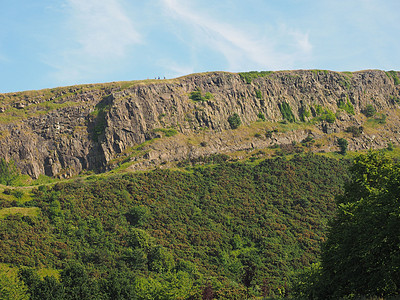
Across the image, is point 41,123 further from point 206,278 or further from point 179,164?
point 206,278

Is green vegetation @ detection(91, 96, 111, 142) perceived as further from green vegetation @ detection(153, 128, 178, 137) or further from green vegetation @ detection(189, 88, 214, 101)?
green vegetation @ detection(189, 88, 214, 101)

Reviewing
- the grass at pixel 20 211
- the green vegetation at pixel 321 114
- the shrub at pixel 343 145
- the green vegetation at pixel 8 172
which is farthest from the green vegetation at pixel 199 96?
the grass at pixel 20 211

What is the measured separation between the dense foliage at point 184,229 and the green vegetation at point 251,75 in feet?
128

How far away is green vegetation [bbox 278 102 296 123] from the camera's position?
470 ft

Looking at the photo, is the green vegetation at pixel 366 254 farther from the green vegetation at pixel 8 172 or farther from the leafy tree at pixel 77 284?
the green vegetation at pixel 8 172

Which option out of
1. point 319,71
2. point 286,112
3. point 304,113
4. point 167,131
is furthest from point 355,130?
point 167,131

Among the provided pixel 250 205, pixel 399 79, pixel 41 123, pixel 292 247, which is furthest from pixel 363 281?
pixel 399 79

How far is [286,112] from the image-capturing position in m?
145

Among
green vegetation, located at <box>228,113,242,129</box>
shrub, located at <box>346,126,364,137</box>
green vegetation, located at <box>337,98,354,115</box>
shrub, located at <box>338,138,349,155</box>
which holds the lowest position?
shrub, located at <box>338,138,349,155</box>

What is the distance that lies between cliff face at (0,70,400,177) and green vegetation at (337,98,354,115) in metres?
0.43

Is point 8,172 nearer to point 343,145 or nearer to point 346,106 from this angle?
point 343,145

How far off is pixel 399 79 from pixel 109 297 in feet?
517

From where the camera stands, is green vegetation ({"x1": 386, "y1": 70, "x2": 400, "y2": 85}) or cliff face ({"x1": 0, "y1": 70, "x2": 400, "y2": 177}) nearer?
cliff face ({"x1": 0, "y1": 70, "x2": 400, "y2": 177})

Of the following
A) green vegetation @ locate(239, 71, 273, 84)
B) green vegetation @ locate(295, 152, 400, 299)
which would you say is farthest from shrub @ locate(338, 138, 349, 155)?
green vegetation @ locate(295, 152, 400, 299)
